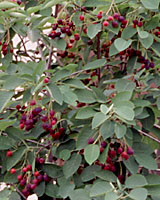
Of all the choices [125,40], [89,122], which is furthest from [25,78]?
[125,40]

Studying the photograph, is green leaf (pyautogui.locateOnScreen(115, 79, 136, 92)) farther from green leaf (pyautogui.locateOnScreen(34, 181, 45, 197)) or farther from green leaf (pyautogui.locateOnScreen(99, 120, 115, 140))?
green leaf (pyautogui.locateOnScreen(34, 181, 45, 197))

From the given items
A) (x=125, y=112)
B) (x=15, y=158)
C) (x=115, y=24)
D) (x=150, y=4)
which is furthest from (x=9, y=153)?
(x=150, y=4)

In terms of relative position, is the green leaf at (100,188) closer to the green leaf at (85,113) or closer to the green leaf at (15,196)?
the green leaf at (85,113)

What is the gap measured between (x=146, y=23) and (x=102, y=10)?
0.17 metres

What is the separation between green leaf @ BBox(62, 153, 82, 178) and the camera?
1.32 metres

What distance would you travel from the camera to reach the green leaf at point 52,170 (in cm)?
140

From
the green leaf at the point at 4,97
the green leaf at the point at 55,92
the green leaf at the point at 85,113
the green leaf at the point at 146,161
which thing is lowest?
the green leaf at the point at 146,161

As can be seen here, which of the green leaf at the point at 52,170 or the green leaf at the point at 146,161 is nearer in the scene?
the green leaf at the point at 146,161

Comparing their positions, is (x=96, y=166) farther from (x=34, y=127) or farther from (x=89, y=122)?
(x=34, y=127)

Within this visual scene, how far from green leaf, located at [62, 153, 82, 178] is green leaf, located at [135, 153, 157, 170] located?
0.65ft

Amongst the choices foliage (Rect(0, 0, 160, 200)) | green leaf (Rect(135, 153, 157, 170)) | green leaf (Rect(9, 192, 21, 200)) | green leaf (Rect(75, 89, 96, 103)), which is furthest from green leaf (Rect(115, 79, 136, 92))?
green leaf (Rect(9, 192, 21, 200))

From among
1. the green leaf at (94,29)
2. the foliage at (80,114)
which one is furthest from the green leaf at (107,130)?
the green leaf at (94,29)

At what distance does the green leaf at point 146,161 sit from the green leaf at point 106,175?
0.37 ft

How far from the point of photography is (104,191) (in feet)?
3.78
